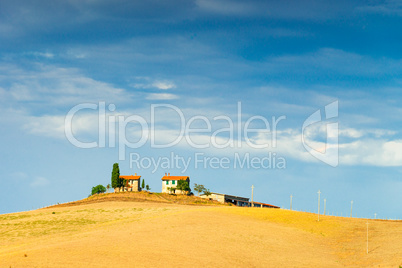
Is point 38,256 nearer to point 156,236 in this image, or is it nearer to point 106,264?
point 106,264

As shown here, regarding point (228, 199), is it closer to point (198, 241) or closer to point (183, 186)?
point (183, 186)

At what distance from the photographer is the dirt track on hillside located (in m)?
36.8

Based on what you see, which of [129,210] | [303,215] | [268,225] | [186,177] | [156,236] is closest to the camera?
[156,236]

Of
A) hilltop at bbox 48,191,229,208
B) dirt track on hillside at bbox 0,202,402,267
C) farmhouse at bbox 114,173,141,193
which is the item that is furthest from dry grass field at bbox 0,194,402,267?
farmhouse at bbox 114,173,141,193

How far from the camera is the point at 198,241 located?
47.1 m

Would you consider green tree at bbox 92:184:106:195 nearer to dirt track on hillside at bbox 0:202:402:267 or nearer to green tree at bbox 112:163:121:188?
green tree at bbox 112:163:121:188

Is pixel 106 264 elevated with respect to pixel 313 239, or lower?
elevated

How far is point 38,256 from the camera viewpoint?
34844 mm

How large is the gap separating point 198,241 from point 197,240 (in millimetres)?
545

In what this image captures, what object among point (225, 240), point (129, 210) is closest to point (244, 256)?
point (225, 240)

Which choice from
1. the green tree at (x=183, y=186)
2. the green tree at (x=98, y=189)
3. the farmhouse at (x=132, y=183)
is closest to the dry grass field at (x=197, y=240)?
the green tree at (x=183, y=186)

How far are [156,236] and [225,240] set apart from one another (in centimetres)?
834

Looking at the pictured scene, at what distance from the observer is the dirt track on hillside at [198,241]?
36781mm

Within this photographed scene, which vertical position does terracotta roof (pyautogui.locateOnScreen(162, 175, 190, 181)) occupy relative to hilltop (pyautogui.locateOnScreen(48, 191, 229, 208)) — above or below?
above
